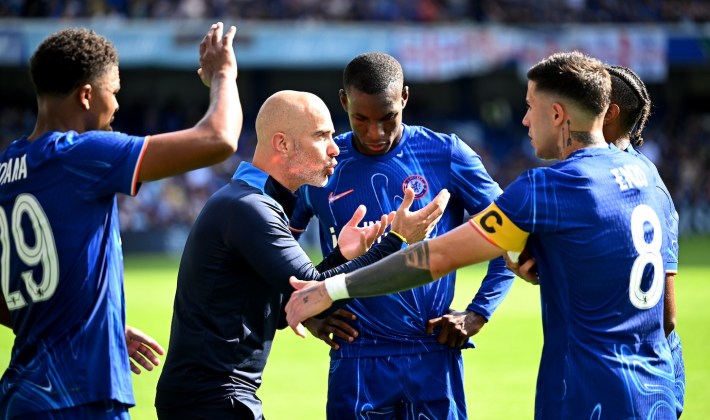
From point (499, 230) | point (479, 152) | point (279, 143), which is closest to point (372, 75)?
point (279, 143)

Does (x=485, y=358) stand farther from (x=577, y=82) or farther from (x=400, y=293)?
(x=577, y=82)

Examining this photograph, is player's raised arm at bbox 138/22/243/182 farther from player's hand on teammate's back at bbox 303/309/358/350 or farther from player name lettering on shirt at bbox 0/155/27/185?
player's hand on teammate's back at bbox 303/309/358/350

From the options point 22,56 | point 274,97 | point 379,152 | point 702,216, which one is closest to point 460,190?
point 379,152

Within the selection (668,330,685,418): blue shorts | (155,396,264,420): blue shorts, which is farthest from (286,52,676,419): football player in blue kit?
(668,330,685,418): blue shorts

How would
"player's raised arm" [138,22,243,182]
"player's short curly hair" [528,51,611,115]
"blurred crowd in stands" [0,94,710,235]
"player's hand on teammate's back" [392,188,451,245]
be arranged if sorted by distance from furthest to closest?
"blurred crowd in stands" [0,94,710,235], "player's hand on teammate's back" [392,188,451,245], "player's short curly hair" [528,51,611,115], "player's raised arm" [138,22,243,182]

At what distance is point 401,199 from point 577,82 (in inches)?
58.9

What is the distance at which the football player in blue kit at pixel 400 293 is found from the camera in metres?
4.98

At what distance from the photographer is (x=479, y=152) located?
33.5m

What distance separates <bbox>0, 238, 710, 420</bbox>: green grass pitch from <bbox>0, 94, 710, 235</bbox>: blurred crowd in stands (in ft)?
29.6

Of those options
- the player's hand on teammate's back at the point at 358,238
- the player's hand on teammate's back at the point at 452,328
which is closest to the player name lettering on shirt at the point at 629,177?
the player's hand on teammate's back at the point at 358,238

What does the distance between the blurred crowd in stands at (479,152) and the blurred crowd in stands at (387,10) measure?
11.3ft

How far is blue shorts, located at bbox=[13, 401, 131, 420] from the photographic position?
3695 millimetres

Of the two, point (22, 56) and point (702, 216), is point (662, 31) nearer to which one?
point (702, 216)

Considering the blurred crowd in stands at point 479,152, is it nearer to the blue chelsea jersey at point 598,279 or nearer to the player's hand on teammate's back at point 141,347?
the player's hand on teammate's back at point 141,347
